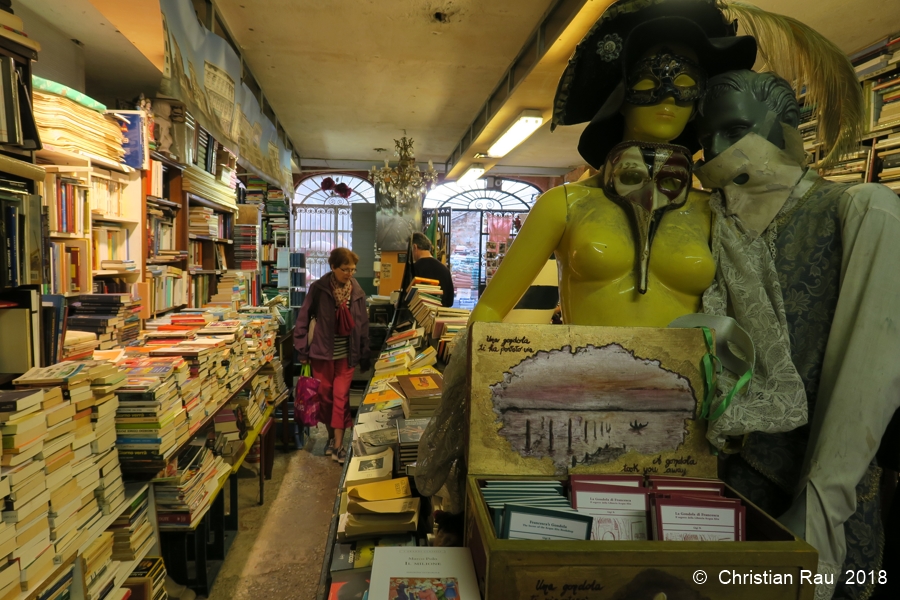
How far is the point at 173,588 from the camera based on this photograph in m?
2.57

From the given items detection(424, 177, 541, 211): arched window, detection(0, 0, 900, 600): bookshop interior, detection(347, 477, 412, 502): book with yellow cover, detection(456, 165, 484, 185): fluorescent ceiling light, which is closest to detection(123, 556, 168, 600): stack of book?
detection(0, 0, 900, 600): bookshop interior

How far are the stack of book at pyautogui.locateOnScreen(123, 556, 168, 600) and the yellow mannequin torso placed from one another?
2.07m

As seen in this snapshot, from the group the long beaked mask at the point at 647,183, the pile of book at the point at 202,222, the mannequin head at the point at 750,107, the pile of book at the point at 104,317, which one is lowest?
the pile of book at the point at 104,317

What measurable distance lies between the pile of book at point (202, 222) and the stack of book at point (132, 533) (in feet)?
8.87

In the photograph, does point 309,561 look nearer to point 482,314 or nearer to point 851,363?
point 482,314

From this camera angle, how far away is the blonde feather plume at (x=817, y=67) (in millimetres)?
1100

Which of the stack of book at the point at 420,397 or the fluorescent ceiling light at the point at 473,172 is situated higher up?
the fluorescent ceiling light at the point at 473,172

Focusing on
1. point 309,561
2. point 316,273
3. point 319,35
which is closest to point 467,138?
point 319,35

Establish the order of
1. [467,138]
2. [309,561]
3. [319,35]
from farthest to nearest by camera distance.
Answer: [467,138]
[319,35]
[309,561]

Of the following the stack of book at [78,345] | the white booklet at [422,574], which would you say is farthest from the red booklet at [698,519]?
the stack of book at [78,345]

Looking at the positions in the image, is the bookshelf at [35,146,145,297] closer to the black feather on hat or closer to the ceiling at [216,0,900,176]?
the ceiling at [216,0,900,176]

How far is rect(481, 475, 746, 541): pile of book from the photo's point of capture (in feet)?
2.53

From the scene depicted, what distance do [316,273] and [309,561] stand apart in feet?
27.3

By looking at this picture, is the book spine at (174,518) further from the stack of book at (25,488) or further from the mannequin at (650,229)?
the mannequin at (650,229)
